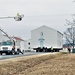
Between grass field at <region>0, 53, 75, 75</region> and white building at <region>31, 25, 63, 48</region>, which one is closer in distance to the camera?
grass field at <region>0, 53, 75, 75</region>

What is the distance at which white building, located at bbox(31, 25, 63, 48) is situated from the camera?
103988mm

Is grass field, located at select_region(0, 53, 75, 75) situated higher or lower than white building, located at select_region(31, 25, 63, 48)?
lower

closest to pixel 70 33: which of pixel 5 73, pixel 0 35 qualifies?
pixel 0 35

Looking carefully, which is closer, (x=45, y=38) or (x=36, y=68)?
(x=36, y=68)

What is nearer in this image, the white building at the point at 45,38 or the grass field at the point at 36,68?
the grass field at the point at 36,68

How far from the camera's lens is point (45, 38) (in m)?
106

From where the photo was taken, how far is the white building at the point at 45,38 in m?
104

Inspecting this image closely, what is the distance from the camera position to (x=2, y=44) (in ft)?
208

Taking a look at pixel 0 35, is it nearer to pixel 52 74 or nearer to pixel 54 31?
pixel 54 31

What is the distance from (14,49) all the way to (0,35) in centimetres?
2722

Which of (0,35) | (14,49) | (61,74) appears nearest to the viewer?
(61,74)

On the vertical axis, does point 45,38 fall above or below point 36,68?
above

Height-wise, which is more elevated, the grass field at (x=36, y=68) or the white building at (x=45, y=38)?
the white building at (x=45, y=38)

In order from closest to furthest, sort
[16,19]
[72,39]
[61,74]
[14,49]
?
[61,74] < [16,19] < [14,49] < [72,39]
